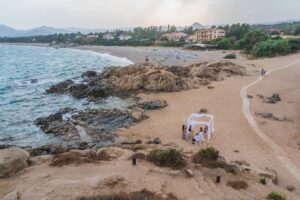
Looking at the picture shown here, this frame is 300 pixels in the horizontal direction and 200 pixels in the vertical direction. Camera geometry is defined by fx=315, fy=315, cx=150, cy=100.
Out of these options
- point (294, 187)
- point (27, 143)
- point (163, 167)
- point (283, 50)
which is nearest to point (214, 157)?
point (163, 167)

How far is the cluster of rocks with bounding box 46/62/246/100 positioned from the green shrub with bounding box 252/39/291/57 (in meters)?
27.2

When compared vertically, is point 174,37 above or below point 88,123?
above

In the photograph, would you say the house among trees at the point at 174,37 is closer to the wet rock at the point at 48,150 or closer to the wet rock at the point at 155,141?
the wet rock at the point at 155,141

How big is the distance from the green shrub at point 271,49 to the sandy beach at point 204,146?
30.5m

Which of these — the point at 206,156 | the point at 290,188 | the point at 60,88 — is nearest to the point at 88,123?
the point at 206,156

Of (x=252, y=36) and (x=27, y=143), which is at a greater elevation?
(x=252, y=36)

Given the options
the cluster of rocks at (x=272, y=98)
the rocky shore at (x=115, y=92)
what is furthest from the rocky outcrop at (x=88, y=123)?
the cluster of rocks at (x=272, y=98)

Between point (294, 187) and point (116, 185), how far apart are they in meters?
9.22

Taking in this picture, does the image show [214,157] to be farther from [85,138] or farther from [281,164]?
[85,138]

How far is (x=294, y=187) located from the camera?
15.7m

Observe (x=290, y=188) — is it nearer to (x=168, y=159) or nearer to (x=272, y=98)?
(x=168, y=159)

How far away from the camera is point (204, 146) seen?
21547 mm

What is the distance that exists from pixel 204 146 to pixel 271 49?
197 feet

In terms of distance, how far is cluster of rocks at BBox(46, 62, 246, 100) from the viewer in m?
39.8
